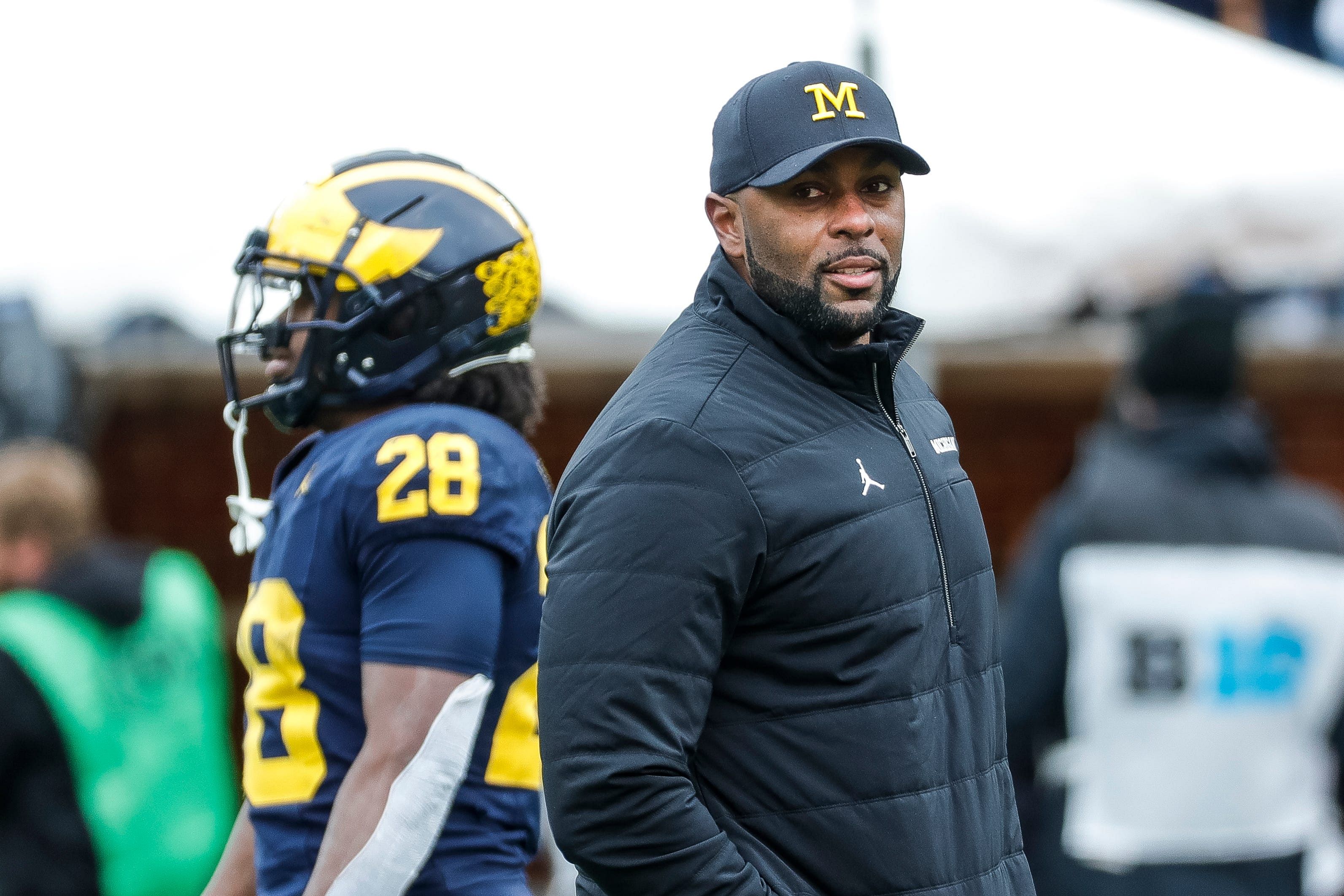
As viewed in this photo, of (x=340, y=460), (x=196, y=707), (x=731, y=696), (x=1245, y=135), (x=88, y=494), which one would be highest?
(x=1245, y=135)

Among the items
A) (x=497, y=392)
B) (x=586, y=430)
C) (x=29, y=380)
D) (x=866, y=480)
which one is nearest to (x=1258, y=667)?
(x=497, y=392)

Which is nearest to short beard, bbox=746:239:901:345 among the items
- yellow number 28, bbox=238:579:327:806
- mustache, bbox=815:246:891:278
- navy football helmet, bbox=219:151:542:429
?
mustache, bbox=815:246:891:278

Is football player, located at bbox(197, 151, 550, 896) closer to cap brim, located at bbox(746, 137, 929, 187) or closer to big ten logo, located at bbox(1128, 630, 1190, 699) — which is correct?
cap brim, located at bbox(746, 137, 929, 187)

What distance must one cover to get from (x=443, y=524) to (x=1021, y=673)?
254cm

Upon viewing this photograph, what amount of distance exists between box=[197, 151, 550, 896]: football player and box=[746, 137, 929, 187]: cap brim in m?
0.68

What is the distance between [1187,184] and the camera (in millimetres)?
5387

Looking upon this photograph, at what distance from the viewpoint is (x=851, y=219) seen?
2.36 meters

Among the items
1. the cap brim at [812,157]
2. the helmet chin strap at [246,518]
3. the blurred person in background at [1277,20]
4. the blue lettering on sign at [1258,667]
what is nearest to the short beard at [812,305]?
the cap brim at [812,157]

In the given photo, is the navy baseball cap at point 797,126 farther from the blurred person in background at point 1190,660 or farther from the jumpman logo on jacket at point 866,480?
the blurred person in background at point 1190,660

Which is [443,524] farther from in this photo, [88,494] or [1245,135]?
[1245,135]

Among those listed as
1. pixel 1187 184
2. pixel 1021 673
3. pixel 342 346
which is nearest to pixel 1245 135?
pixel 1187 184

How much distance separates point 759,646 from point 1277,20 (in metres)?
4.38

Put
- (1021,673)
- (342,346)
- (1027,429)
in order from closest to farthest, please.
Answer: (342,346), (1021,673), (1027,429)

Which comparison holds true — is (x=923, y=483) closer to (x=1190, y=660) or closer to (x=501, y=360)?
(x=501, y=360)
